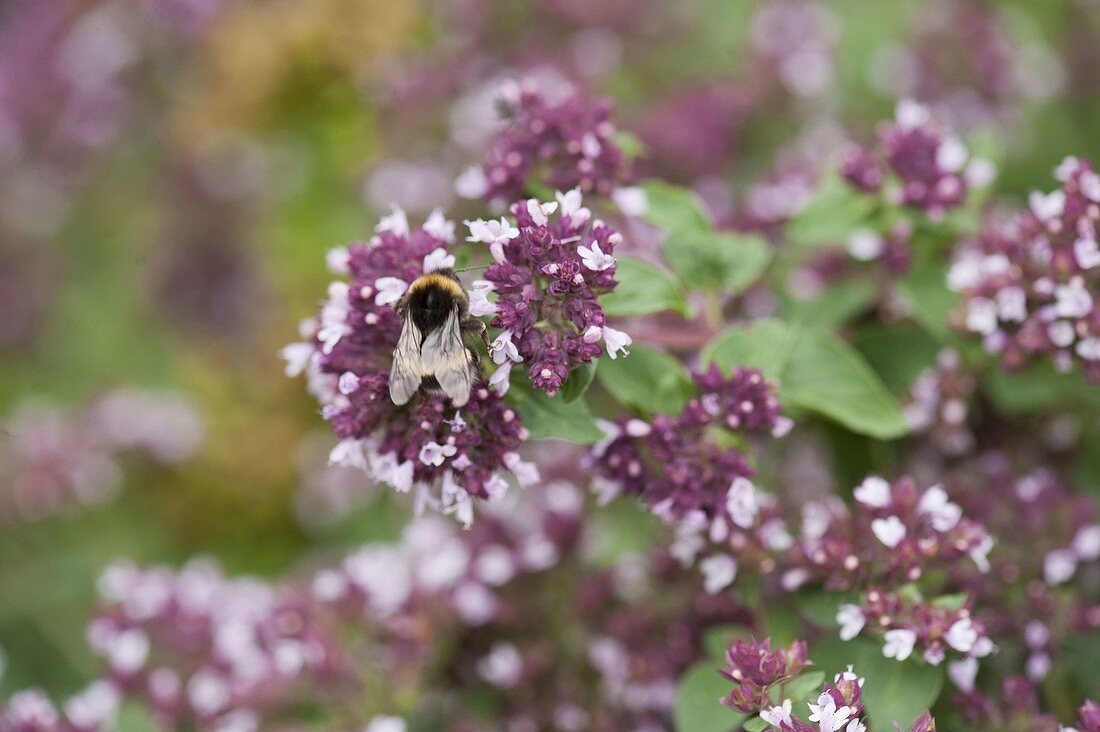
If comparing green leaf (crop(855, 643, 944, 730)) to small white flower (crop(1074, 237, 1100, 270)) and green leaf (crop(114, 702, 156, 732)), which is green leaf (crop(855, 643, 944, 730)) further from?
green leaf (crop(114, 702, 156, 732))

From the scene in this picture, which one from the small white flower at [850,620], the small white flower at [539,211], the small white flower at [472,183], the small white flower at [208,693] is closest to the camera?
the small white flower at [539,211]

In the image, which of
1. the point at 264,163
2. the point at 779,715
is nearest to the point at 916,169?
the point at 779,715

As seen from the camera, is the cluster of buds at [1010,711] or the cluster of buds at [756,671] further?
the cluster of buds at [1010,711]

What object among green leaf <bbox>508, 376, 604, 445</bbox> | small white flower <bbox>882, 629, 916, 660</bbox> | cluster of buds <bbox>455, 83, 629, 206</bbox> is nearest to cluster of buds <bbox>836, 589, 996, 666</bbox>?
small white flower <bbox>882, 629, 916, 660</bbox>

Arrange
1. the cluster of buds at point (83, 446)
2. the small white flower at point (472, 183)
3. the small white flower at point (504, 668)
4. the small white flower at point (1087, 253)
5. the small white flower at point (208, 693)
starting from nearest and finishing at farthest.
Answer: the small white flower at point (1087, 253) < the small white flower at point (472, 183) < the small white flower at point (504, 668) < the small white flower at point (208, 693) < the cluster of buds at point (83, 446)

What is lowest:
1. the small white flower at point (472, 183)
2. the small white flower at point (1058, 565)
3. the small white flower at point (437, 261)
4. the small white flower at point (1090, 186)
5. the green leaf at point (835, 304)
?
the small white flower at point (1058, 565)

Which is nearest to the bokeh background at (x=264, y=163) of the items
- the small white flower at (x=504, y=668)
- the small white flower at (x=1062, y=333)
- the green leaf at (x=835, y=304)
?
the green leaf at (x=835, y=304)

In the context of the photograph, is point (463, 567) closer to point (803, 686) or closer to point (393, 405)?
point (393, 405)

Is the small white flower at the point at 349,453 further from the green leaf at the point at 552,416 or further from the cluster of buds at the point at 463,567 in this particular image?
the cluster of buds at the point at 463,567

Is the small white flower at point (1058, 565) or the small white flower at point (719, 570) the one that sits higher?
the small white flower at point (719, 570)
